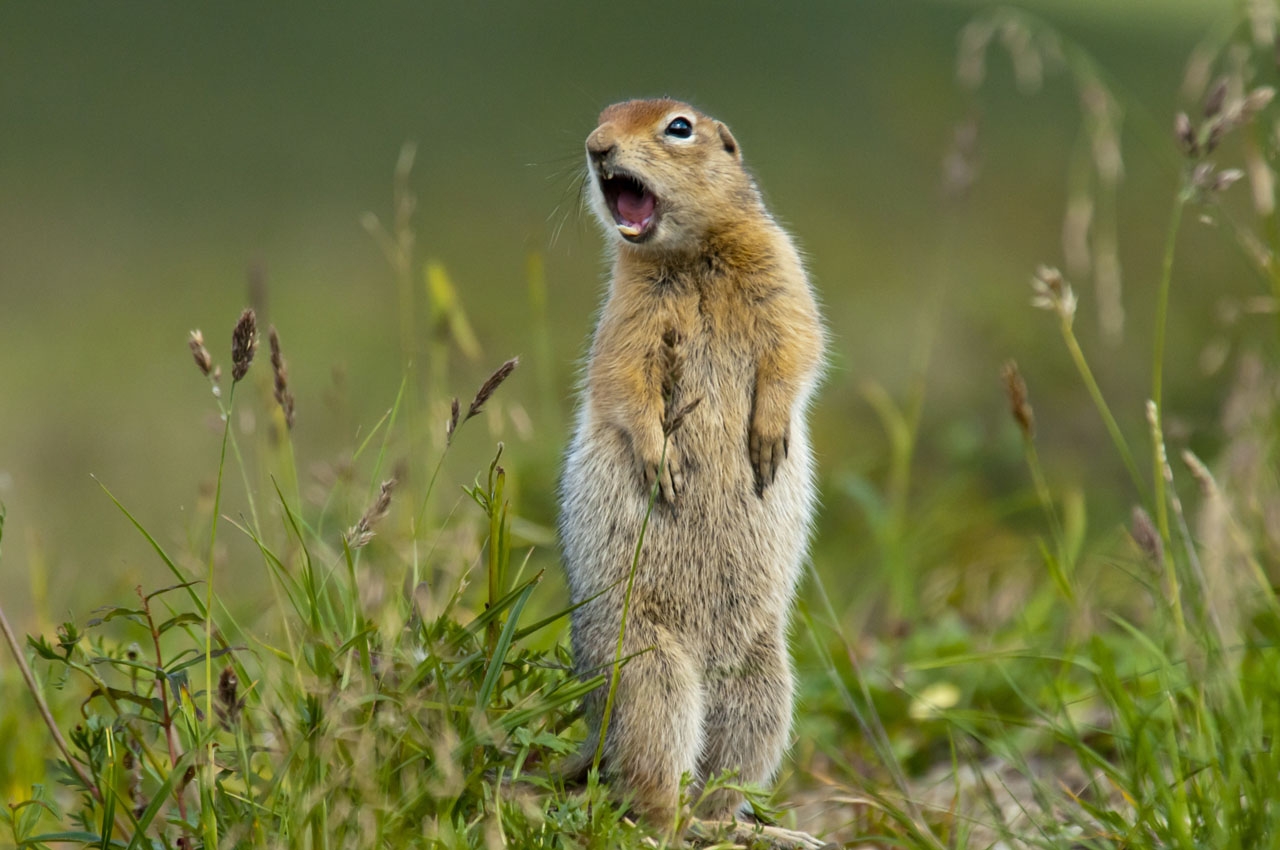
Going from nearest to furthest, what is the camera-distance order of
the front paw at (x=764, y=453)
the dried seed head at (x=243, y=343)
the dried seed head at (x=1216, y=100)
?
the dried seed head at (x=243, y=343) < the dried seed head at (x=1216, y=100) < the front paw at (x=764, y=453)

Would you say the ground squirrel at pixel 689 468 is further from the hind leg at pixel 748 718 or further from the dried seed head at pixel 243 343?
the dried seed head at pixel 243 343

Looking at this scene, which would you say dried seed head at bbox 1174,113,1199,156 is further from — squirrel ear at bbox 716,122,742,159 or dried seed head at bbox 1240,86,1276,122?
squirrel ear at bbox 716,122,742,159

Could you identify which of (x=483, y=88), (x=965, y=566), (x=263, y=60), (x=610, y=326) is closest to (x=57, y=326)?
(x=263, y=60)

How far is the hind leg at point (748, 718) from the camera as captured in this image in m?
3.04

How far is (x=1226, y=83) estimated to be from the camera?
2.76 metres

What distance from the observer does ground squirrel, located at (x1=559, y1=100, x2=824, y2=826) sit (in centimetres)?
289

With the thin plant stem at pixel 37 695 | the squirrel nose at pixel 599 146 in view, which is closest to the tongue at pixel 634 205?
the squirrel nose at pixel 599 146

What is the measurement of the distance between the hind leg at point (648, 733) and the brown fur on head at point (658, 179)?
1085 millimetres

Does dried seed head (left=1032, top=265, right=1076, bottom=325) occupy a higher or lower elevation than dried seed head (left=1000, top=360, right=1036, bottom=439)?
higher

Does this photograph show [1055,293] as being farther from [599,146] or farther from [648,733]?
[648,733]

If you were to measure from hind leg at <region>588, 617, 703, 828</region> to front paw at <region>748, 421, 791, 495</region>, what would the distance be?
1.73 ft

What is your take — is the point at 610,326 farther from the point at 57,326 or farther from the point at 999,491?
the point at 57,326

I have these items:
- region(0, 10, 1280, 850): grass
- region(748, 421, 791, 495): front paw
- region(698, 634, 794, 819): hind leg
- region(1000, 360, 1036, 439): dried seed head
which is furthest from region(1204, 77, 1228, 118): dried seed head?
region(698, 634, 794, 819): hind leg

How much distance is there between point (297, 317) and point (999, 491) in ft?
12.4
